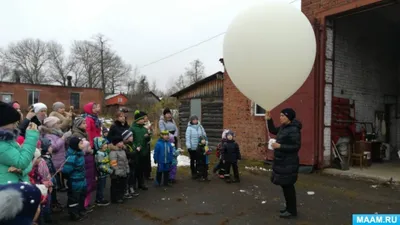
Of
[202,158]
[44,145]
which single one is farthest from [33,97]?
[44,145]

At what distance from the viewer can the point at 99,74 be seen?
4903cm

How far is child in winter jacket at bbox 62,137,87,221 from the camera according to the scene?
4246 mm

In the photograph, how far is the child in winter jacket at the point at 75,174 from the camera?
4246 mm

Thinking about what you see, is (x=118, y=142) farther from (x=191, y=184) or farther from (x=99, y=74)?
(x=99, y=74)

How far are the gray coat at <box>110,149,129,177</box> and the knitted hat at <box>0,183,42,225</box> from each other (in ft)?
11.0

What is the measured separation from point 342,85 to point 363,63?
5.13 feet

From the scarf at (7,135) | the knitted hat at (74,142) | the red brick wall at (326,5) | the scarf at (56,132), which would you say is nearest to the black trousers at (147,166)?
the scarf at (56,132)

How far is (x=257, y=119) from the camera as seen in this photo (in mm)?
10234

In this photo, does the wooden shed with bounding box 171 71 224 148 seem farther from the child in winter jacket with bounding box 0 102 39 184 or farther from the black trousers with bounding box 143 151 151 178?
the child in winter jacket with bounding box 0 102 39 184

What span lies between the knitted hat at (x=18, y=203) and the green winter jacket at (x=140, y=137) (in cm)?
437

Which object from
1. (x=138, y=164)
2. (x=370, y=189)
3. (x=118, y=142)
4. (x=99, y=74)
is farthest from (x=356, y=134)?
(x=99, y=74)

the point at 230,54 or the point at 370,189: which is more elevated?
the point at 230,54

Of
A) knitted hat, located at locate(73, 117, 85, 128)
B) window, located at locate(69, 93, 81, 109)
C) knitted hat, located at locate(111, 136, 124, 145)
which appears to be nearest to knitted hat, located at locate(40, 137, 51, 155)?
knitted hat, located at locate(73, 117, 85, 128)

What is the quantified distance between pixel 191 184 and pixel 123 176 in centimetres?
211
